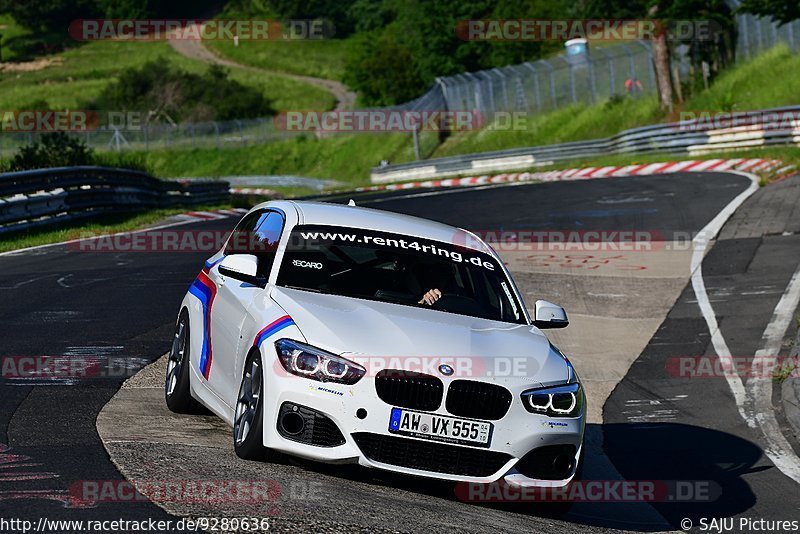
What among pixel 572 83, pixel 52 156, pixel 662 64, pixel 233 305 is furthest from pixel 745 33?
pixel 233 305

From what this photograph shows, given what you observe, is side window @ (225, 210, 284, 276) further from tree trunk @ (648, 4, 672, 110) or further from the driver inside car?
tree trunk @ (648, 4, 672, 110)

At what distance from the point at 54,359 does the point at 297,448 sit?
419 cm

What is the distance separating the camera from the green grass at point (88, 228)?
21344mm

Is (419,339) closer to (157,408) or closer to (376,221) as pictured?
(376,221)

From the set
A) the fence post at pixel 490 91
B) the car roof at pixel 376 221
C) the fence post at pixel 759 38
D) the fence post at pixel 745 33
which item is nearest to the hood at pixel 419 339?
the car roof at pixel 376 221

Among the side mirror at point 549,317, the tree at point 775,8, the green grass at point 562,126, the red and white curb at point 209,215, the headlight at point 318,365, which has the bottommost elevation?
the green grass at point 562,126

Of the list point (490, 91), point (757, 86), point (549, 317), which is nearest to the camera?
point (549, 317)

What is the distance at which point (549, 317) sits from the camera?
848 cm

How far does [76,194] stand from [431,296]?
17566mm

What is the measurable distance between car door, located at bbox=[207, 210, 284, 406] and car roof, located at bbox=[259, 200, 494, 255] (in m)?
0.20

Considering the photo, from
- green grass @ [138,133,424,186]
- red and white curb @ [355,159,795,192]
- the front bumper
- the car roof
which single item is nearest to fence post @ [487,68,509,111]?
green grass @ [138,133,424,186]

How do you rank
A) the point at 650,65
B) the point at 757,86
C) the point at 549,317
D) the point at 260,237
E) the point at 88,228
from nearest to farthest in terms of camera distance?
1. the point at 549,317
2. the point at 260,237
3. the point at 88,228
4. the point at 757,86
5. the point at 650,65

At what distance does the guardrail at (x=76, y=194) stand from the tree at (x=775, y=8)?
68.2 ft

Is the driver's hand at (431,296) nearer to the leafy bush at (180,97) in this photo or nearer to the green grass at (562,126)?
the green grass at (562,126)
